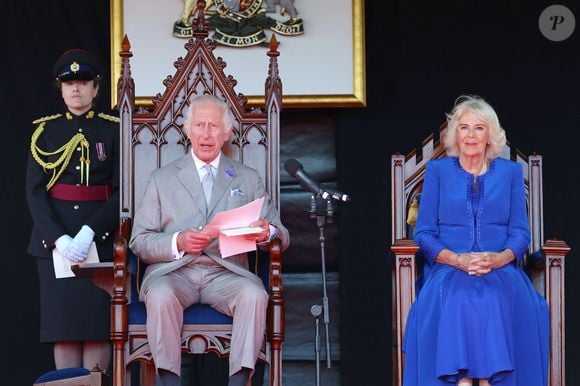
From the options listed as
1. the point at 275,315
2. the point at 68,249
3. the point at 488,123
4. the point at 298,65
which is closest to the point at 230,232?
the point at 275,315

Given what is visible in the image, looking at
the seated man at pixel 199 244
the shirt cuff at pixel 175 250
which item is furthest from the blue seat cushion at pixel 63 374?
the shirt cuff at pixel 175 250

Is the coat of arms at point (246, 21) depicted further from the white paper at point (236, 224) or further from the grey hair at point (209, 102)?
the white paper at point (236, 224)

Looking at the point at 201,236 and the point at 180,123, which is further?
the point at 180,123

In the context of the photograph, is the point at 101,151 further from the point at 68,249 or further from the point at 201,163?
the point at 201,163

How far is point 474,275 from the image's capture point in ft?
18.9

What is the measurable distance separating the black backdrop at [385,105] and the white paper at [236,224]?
1528 millimetres

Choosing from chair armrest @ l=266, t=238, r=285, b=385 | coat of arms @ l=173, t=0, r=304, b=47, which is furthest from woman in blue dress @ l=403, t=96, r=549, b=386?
coat of arms @ l=173, t=0, r=304, b=47

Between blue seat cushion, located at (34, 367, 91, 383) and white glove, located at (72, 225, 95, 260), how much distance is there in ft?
1.98

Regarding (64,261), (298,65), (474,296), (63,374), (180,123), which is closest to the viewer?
(474,296)

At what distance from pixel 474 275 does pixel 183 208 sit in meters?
1.29

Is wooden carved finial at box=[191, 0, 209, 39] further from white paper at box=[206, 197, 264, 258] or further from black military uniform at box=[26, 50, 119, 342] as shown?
white paper at box=[206, 197, 264, 258]

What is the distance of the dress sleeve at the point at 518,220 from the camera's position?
5922 millimetres

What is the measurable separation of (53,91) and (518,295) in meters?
2.89

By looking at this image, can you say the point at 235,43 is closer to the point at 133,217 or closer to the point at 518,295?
the point at 133,217
